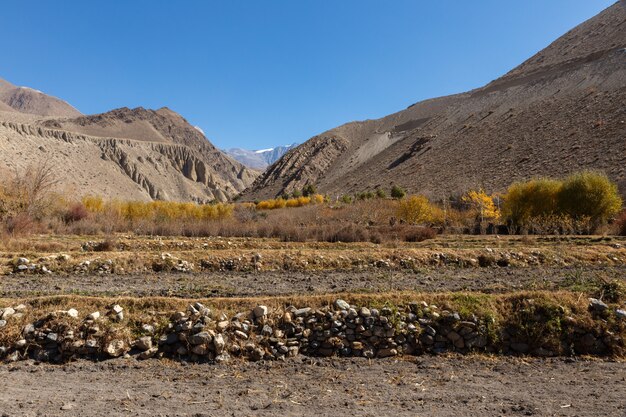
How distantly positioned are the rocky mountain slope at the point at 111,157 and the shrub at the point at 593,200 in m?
60.0

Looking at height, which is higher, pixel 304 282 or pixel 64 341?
pixel 304 282

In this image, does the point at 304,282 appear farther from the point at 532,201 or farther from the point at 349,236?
the point at 532,201

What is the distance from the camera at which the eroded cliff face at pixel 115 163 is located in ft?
278

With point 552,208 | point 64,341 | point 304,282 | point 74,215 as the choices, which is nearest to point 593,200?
point 552,208

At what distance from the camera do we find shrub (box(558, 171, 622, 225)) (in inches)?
1099

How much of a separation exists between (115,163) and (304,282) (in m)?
112

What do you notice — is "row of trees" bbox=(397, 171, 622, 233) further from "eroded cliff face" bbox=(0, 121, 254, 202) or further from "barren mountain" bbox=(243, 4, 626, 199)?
"eroded cliff face" bbox=(0, 121, 254, 202)

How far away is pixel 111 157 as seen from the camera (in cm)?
10969

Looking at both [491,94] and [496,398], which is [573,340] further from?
[491,94]

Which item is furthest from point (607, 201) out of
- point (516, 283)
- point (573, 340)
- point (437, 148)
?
point (437, 148)

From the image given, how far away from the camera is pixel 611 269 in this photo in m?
12.3

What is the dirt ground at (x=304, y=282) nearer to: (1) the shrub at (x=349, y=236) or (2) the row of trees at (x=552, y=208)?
(1) the shrub at (x=349, y=236)

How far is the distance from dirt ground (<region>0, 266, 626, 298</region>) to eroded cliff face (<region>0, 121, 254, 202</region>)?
6326 centimetres

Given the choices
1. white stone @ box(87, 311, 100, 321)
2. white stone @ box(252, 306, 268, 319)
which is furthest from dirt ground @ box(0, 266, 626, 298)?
white stone @ box(87, 311, 100, 321)
